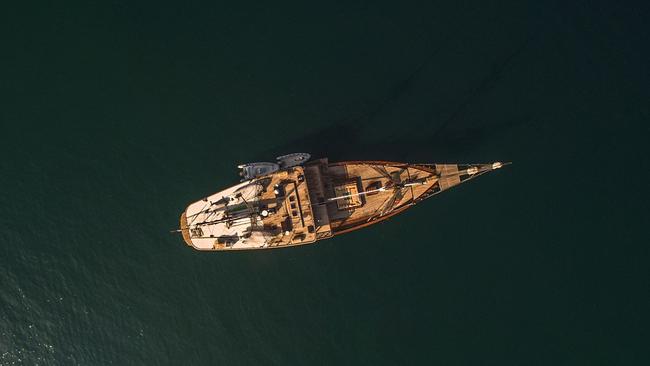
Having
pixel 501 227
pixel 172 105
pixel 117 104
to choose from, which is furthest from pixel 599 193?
pixel 117 104

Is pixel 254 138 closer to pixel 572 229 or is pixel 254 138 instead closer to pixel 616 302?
pixel 572 229

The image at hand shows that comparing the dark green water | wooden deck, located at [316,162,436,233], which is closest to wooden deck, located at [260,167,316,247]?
wooden deck, located at [316,162,436,233]

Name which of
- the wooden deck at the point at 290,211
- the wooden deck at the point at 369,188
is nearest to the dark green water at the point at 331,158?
the wooden deck at the point at 369,188

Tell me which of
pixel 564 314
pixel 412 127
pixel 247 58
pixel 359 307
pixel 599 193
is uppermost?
pixel 247 58

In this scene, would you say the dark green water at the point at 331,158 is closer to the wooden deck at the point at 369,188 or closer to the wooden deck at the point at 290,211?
the wooden deck at the point at 369,188

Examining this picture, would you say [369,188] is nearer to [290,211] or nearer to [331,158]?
[331,158]

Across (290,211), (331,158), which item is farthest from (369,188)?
(290,211)

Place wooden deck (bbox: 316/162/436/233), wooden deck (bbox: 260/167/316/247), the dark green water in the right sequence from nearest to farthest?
wooden deck (bbox: 260/167/316/247), wooden deck (bbox: 316/162/436/233), the dark green water

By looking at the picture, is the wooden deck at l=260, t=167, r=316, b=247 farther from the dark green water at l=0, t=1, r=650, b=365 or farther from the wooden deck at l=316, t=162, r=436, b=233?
the dark green water at l=0, t=1, r=650, b=365
